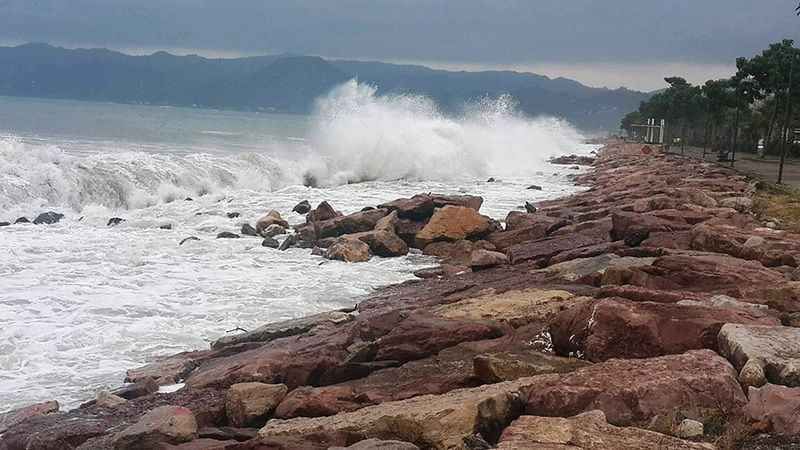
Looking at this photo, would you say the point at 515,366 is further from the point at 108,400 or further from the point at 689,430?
the point at 108,400

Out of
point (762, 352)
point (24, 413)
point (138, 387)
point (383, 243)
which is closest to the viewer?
point (762, 352)

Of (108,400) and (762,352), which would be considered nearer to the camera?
(762,352)

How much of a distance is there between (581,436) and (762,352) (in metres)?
1.84

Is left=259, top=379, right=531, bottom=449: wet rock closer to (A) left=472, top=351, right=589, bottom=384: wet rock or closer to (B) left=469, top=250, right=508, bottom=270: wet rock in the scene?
(A) left=472, top=351, right=589, bottom=384: wet rock

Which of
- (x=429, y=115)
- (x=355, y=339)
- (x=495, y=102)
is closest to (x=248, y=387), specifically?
(x=355, y=339)

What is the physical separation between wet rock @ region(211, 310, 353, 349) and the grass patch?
8.23 meters

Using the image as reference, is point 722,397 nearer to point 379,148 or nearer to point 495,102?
point 379,148

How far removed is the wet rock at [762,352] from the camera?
5355 millimetres

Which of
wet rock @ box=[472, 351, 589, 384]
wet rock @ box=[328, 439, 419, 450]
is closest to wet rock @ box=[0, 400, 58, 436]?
wet rock @ box=[328, 439, 419, 450]

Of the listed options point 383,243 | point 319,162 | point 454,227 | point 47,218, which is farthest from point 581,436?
point 319,162

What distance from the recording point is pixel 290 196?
87.1 ft

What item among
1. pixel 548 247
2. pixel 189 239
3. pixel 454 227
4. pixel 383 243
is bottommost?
pixel 189 239

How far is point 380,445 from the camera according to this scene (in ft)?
16.0

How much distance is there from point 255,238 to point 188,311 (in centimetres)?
668
